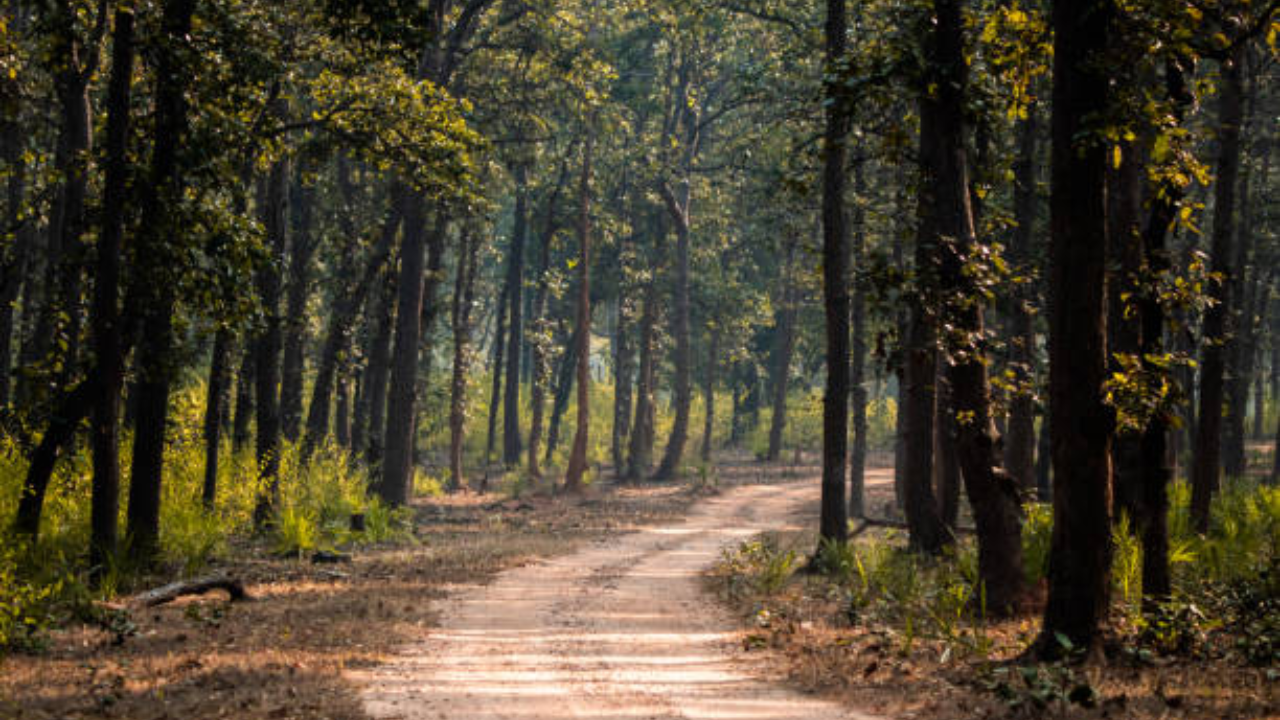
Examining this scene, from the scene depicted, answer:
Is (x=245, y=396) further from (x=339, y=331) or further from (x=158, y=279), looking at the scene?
(x=158, y=279)

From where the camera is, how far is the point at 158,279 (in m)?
12.1

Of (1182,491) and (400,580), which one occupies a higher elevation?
(1182,491)

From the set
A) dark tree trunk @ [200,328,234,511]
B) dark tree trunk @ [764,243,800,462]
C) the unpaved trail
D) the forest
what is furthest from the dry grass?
dark tree trunk @ [764,243,800,462]

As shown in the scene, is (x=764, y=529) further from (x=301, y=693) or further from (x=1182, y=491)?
(x=301, y=693)

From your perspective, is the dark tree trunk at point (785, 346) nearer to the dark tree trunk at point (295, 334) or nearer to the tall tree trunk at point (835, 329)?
the dark tree trunk at point (295, 334)

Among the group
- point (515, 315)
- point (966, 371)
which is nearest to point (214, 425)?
point (966, 371)

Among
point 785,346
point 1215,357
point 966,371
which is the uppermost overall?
point 785,346

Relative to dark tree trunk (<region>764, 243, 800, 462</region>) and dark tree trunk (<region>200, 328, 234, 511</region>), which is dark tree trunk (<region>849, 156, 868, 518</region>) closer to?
dark tree trunk (<region>764, 243, 800, 462</region>)

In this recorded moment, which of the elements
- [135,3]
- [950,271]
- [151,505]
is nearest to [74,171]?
[135,3]

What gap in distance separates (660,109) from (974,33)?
2881cm

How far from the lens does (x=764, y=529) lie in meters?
25.2

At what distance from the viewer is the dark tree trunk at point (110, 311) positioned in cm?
1173

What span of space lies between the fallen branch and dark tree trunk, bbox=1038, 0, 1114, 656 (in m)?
8.30

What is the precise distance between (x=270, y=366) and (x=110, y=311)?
7.09 metres
